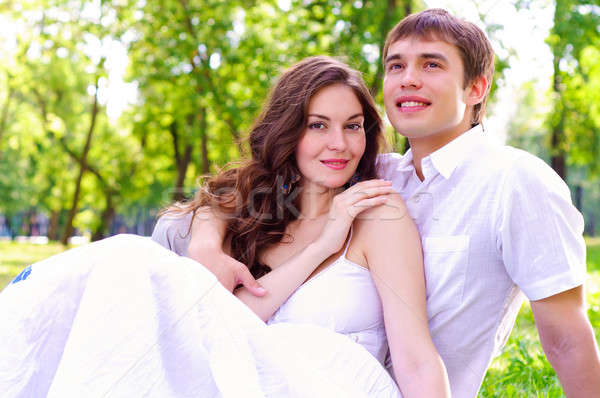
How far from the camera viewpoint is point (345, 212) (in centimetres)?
280

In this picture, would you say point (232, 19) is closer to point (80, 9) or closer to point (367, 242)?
point (80, 9)

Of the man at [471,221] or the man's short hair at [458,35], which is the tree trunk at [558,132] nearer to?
the man's short hair at [458,35]

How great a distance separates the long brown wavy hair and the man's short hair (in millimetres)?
447

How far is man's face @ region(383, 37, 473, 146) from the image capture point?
2.70 m

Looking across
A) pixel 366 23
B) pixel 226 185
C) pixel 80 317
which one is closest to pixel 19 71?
pixel 366 23

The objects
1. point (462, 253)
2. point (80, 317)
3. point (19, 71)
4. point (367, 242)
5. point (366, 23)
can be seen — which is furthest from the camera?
point (19, 71)

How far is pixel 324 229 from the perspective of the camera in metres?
Result: 2.87

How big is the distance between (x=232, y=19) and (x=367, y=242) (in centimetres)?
1200

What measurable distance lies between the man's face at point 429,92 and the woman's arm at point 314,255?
1.03ft

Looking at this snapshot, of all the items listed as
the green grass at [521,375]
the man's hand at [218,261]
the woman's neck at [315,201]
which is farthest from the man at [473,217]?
the green grass at [521,375]

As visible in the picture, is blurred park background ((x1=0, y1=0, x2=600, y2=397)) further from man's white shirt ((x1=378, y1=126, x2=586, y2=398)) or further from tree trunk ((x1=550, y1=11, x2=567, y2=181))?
man's white shirt ((x1=378, y1=126, x2=586, y2=398))

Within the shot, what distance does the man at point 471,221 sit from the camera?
2.29 meters

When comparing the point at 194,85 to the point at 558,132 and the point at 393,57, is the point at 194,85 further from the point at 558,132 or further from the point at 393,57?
the point at 393,57

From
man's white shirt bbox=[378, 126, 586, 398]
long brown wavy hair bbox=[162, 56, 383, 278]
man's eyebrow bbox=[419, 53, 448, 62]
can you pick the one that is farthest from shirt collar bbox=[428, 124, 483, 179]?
long brown wavy hair bbox=[162, 56, 383, 278]
